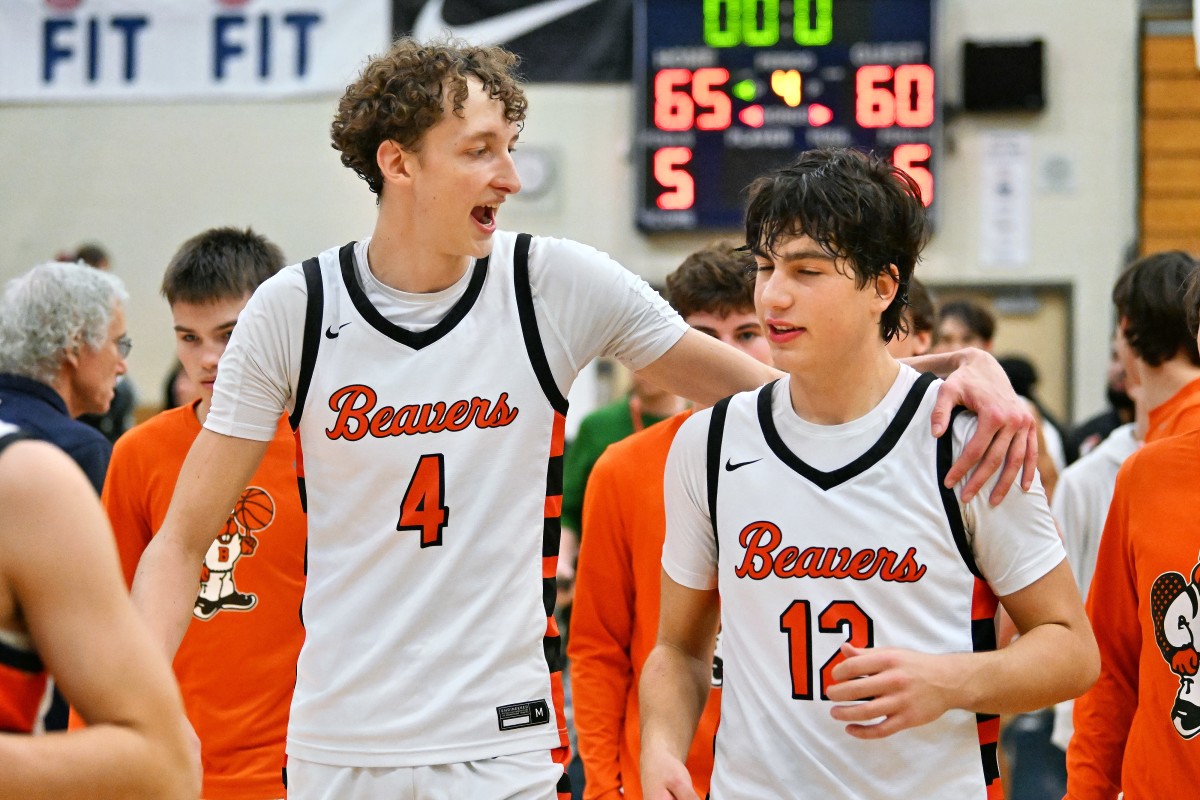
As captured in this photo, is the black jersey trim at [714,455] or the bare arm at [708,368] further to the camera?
the bare arm at [708,368]

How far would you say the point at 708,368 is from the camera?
295 centimetres

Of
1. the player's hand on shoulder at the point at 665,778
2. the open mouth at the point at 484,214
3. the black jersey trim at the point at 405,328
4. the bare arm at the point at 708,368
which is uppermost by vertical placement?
the open mouth at the point at 484,214

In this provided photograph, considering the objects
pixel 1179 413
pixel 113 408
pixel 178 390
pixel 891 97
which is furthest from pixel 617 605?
pixel 891 97

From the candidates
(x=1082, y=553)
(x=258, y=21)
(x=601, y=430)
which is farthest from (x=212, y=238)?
(x=258, y=21)

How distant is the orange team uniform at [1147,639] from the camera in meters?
2.68

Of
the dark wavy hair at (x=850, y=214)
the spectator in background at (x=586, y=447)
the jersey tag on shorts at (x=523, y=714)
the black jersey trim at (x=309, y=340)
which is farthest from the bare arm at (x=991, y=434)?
the spectator in background at (x=586, y=447)

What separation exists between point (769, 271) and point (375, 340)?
2.54ft

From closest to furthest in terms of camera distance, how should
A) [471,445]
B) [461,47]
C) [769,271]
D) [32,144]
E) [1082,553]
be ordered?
[769,271], [471,445], [461,47], [1082,553], [32,144]

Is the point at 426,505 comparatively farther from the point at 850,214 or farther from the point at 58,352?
the point at 58,352

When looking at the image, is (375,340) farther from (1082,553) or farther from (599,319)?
(1082,553)

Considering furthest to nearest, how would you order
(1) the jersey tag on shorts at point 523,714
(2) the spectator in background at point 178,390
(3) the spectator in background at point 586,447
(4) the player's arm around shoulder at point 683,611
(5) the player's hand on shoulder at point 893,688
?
1. (2) the spectator in background at point 178,390
2. (3) the spectator in background at point 586,447
3. (1) the jersey tag on shorts at point 523,714
4. (4) the player's arm around shoulder at point 683,611
5. (5) the player's hand on shoulder at point 893,688

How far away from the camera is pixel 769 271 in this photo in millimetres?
Answer: 2568

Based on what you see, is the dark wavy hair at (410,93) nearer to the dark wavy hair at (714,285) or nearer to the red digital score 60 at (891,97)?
the dark wavy hair at (714,285)

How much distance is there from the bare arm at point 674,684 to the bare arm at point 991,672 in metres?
0.33
